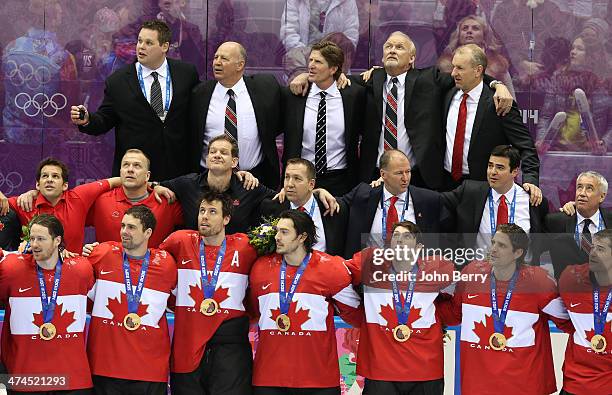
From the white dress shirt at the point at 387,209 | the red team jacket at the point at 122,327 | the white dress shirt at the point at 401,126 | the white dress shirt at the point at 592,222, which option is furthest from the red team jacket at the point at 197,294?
the white dress shirt at the point at 592,222

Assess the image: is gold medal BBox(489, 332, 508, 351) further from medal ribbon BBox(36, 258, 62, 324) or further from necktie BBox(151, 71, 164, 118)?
necktie BBox(151, 71, 164, 118)

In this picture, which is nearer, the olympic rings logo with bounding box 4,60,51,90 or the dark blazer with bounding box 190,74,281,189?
the dark blazer with bounding box 190,74,281,189

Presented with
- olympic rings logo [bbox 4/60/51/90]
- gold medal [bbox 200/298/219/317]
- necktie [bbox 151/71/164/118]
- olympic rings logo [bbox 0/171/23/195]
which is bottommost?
gold medal [bbox 200/298/219/317]

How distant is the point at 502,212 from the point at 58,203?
3523 mm

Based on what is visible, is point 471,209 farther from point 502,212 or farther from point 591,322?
point 591,322

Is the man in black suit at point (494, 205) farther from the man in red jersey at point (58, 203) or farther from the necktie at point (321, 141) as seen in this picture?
the man in red jersey at point (58, 203)

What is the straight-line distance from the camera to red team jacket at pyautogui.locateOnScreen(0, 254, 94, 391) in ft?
24.9

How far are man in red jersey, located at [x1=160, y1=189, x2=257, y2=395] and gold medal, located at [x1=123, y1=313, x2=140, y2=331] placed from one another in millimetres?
352

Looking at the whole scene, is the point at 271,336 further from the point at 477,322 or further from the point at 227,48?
the point at 227,48

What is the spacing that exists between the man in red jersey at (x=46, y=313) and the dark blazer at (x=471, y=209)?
9.89ft

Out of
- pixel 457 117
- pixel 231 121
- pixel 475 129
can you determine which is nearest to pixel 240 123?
pixel 231 121

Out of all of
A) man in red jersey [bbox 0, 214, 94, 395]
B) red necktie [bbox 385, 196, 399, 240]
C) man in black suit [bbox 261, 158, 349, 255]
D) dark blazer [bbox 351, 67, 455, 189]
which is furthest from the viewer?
dark blazer [bbox 351, 67, 455, 189]

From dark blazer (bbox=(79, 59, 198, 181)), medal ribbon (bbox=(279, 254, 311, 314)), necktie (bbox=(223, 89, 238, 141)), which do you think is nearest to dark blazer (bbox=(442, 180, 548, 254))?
medal ribbon (bbox=(279, 254, 311, 314))

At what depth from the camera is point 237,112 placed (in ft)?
30.9
